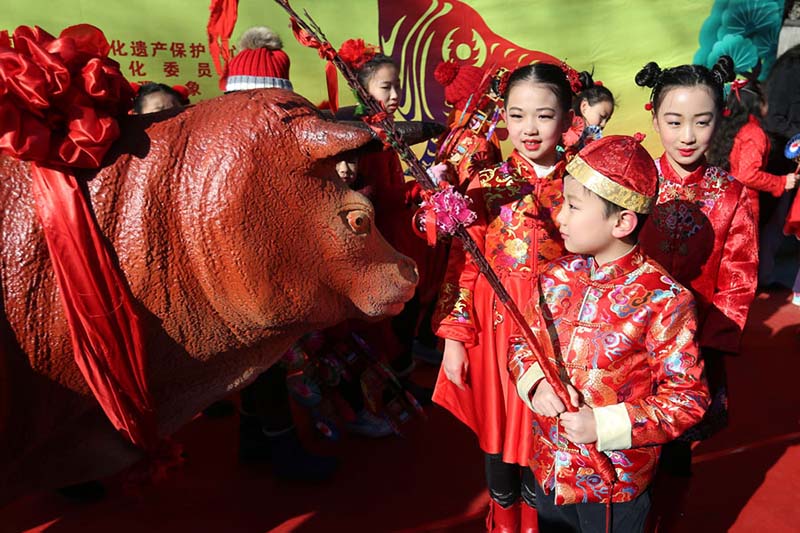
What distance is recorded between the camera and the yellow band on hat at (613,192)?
146cm

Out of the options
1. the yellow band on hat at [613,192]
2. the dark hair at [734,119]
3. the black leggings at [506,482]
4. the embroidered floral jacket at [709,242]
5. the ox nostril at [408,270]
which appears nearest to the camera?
the ox nostril at [408,270]

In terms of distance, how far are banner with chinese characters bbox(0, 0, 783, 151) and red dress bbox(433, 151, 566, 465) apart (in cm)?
254

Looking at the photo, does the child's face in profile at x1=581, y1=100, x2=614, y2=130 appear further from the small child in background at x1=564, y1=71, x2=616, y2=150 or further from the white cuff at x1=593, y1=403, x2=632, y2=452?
the white cuff at x1=593, y1=403, x2=632, y2=452

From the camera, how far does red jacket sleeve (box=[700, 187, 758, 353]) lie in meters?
2.04

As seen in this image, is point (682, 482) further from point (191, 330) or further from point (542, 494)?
point (191, 330)

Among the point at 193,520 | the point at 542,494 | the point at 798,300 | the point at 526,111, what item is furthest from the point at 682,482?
the point at 798,300

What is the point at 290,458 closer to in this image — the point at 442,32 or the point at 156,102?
the point at 156,102

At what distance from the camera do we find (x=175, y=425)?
1.22 m

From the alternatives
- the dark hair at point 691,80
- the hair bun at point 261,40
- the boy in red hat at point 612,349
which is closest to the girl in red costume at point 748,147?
the dark hair at point 691,80

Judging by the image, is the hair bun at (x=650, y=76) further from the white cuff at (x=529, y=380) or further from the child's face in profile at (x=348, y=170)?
the white cuff at (x=529, y=380)

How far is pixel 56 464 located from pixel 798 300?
5.97 metres

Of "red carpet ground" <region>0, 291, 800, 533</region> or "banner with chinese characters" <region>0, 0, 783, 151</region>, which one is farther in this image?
"banner with chinese characters" <region>0, 0, 783, 151</region>

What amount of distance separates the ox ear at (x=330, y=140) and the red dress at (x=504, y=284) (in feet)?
3.45

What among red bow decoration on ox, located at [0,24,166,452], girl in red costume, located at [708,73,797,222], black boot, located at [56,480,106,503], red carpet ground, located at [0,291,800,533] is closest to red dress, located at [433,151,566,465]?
red carpet ground, located at [0,291,800,533]
